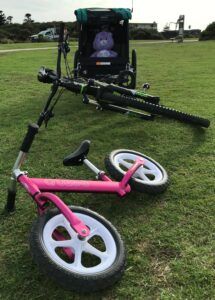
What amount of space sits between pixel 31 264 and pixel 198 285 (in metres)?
1.08

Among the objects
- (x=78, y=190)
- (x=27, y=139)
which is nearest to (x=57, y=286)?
(x=78, y=190)

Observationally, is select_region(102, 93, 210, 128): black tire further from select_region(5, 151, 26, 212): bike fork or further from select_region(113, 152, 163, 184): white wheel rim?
select_region(5, 151, 26, 212): bike fork

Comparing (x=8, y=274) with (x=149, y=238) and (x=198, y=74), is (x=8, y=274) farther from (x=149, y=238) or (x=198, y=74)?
(x=198, y=74)

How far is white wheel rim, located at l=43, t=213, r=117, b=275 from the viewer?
7.46ft

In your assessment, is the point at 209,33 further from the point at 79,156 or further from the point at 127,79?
the point at 79,156

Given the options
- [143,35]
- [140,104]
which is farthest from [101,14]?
[143,35]

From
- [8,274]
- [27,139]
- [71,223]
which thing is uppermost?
[27,139]

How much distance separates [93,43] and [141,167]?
17.6 feet

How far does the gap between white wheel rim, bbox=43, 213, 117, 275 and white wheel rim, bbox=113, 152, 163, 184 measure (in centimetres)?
Result: 94

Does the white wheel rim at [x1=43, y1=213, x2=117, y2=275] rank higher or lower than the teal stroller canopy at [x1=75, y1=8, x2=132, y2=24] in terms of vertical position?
lower

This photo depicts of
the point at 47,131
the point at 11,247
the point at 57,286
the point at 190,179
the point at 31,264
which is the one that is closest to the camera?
the point at 57,286

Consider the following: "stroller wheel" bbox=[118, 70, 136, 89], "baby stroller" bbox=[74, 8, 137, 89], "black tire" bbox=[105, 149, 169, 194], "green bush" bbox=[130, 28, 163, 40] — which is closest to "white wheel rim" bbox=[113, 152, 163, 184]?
"black tire" bbox=[105, 149, 169, 194]

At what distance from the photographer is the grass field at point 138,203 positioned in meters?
2.35

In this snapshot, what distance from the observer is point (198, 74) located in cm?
1020
